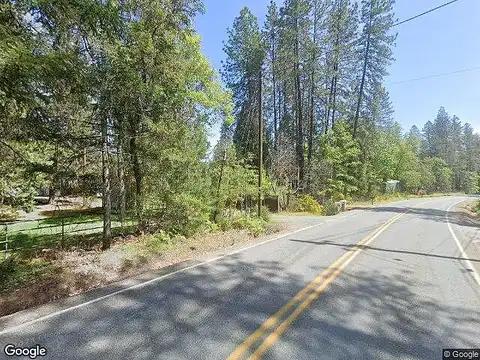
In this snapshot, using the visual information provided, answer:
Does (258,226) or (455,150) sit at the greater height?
(455,150)

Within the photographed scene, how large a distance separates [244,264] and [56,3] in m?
6.70

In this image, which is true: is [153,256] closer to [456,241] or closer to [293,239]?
[293,239]

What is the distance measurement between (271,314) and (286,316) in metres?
0.23

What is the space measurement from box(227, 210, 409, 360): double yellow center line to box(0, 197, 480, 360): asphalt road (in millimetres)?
22

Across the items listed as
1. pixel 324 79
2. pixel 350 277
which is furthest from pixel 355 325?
pixel 324 79

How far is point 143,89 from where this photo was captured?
399 inches

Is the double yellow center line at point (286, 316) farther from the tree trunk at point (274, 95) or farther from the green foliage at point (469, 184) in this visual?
the green foliage at point (469, 184)

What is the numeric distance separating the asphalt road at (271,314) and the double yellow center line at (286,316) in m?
0.02

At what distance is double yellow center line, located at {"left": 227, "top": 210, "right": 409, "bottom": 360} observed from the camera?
3.91 meters

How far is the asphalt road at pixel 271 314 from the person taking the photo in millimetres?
3979

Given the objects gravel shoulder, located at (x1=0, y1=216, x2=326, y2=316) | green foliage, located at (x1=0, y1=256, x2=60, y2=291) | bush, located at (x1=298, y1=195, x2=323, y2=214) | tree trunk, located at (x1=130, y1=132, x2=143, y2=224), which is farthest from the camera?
bush, located at (x1=298, y1=195, x2=323, y2=214)

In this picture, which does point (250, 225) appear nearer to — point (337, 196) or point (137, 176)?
point (137, 176)
